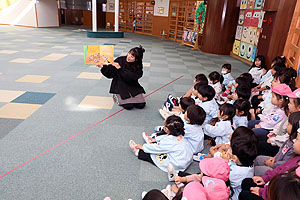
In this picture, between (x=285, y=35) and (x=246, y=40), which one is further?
(x=246, y=40)

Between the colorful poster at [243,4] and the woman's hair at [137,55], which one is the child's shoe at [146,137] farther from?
the colorful poster at [243,4]

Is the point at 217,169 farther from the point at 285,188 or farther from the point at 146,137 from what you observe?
the point at 146,137

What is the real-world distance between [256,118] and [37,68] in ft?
17.0

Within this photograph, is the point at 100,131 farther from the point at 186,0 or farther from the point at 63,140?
the point at 186,0

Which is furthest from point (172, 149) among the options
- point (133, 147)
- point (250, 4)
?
point (250, 4)

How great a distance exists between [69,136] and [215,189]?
193cm

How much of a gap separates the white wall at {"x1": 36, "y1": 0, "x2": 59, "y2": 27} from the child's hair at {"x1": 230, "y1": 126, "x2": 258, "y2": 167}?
54.9 ft

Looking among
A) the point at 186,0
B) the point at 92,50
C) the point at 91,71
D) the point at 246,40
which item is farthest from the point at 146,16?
the point at 92,50

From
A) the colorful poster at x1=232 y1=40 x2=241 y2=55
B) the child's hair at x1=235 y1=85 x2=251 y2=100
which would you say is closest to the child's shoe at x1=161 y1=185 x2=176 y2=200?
the child's hair at x1=235 y1=85 x2=251 y2=100

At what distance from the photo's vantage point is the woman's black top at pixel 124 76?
345cm

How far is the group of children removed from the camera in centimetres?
156

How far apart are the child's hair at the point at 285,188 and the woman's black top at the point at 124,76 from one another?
104 inches

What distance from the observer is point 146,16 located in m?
15.4

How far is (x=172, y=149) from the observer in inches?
86.3
